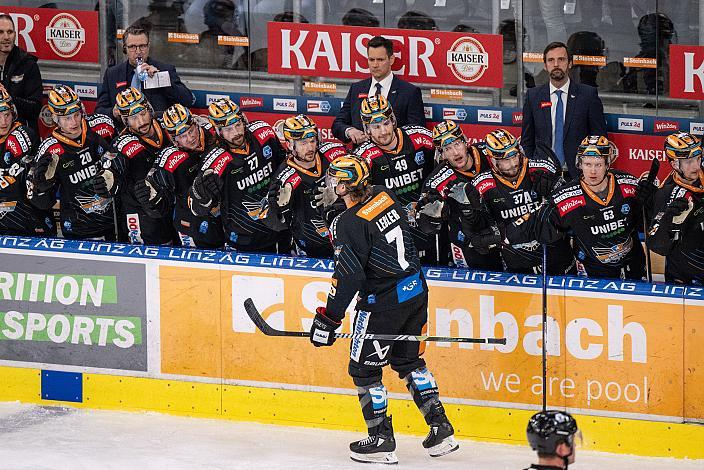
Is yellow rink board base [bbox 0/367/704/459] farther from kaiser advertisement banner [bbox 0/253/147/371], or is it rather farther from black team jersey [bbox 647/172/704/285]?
black team jersey [bbox 647/172/704/285]

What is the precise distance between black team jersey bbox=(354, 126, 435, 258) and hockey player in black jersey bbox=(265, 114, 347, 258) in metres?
0.22

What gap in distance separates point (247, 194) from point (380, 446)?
7.07 ft

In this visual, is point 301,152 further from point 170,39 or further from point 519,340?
point 170,39

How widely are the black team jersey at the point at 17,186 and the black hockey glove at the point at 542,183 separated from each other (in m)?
3.55

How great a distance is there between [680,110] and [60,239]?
15.5 feet

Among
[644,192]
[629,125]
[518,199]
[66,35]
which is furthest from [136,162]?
[629,125]

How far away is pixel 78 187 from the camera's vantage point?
9.92 meters

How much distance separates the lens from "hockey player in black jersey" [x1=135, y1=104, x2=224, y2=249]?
9.55 m

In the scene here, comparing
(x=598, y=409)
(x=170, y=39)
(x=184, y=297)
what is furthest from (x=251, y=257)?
(x=170, y=39)

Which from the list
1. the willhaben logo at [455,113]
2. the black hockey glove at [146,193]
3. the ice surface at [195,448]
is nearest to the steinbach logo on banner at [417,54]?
the willhaben logo at [455,113]

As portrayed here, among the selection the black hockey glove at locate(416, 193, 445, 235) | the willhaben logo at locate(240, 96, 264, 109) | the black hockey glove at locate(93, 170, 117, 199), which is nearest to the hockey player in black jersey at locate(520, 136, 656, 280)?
the black hockey glove at locate(416, 193, 445, 235)

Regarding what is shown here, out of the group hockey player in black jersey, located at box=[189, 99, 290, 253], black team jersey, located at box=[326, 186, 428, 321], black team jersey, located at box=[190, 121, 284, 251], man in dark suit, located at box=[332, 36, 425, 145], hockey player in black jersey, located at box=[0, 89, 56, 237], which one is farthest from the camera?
man in dark suit, located at box=[332, 36, 425, 145]

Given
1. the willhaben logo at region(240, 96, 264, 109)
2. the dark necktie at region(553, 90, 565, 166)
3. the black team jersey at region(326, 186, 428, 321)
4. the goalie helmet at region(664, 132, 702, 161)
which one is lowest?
the black team jersey at region(326, 186, 428, 321)

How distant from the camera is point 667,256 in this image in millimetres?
8609
